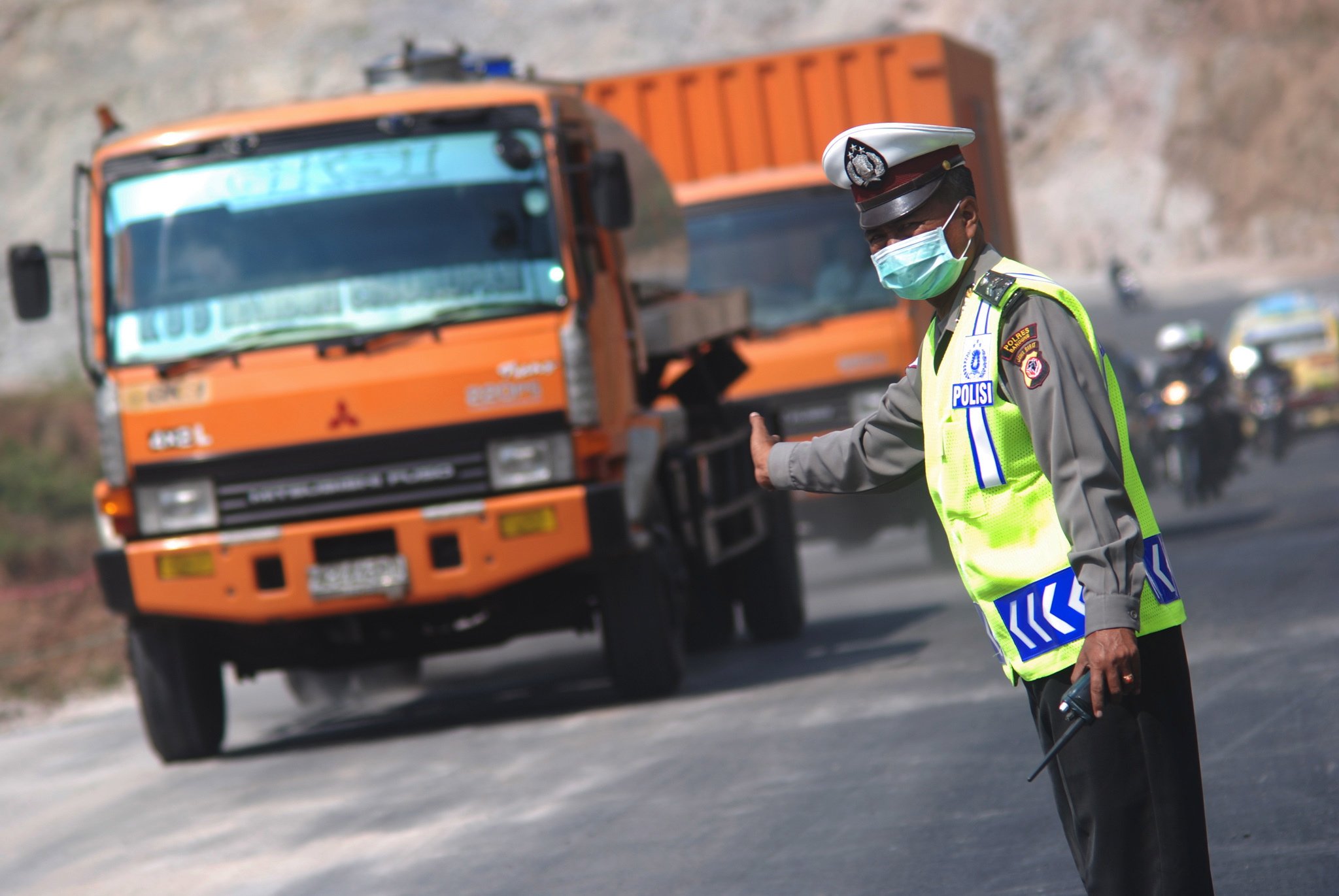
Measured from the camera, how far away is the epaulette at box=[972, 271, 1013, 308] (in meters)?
3.65

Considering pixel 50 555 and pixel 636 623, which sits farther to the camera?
pixel 50 555

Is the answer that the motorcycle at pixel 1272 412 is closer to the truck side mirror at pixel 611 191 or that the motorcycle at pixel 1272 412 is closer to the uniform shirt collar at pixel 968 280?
the truck side mirror at pixel 611 191

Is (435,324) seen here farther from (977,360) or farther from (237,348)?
(977,360)

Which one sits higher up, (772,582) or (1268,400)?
(1268,400)

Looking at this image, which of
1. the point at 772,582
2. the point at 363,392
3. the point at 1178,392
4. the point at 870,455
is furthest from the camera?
the point at 1178,392

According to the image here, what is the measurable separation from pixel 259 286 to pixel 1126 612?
6.67 m

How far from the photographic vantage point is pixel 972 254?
3.81 metres

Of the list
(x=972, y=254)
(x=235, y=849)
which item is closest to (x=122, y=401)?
(x=235, y=849)

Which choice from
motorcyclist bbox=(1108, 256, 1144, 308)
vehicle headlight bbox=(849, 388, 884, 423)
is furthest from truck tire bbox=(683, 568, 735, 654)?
motorcyclist bbox=(1108, 256, 1144, 308)

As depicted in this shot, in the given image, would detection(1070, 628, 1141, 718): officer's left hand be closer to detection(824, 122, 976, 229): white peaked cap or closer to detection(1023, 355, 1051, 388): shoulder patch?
detection(1023, 355, 1051, 388): shoulder patch

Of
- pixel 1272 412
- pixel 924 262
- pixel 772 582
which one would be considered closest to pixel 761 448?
pixel 924 262

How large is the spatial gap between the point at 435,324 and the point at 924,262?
573cm

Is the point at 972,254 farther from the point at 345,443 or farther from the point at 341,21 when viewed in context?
the point at 341,21

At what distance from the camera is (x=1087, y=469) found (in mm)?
3477
